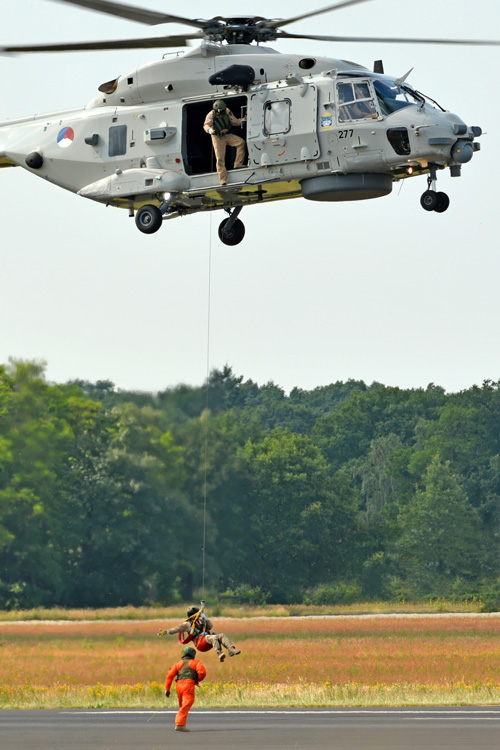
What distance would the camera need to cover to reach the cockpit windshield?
25.5m

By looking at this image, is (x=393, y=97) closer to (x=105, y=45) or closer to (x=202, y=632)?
(x=105, y=45)

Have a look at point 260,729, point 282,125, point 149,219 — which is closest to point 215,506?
point 149,219

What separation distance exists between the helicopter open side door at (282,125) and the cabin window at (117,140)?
112 inches

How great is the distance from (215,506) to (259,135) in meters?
13.8

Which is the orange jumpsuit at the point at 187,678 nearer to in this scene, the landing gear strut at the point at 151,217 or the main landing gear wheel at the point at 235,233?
the landing gear strut at the point at 151,217

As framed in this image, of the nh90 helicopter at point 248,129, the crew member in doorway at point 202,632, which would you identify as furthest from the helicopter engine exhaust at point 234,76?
the crew member in doorway at point 202,632

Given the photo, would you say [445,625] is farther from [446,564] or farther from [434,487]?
[434,487]

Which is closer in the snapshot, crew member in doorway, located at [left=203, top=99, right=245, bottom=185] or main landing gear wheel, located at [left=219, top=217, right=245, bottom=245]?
crew member in doorway, located at [left=203, top=99, right=245, bottom=185]

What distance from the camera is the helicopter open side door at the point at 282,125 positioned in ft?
84.8

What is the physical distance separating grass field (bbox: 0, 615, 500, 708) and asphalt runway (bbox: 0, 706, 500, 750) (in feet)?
6.46

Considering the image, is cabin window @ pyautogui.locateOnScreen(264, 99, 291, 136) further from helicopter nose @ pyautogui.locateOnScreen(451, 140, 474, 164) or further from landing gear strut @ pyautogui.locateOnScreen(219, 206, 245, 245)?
helicopter nose @ pyautogui.locateOnScreen(451, 140, 474, 164)

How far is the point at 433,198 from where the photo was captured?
25.2 meters

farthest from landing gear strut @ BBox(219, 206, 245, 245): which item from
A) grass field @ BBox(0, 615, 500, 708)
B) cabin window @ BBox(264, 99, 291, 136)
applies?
grass field @ BBox(0, 615, 500, 708)

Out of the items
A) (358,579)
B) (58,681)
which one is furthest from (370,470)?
(58,681)
